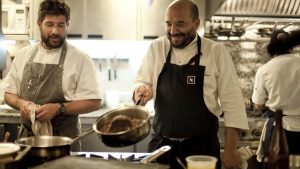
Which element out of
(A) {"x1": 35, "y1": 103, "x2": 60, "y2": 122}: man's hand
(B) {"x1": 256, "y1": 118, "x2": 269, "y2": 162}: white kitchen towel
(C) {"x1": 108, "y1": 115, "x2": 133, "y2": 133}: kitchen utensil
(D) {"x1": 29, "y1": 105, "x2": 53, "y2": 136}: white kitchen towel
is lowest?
(B) {"x1": 256, "y1": 118, "x2": 269, "y2": 162}: white kitchen towel

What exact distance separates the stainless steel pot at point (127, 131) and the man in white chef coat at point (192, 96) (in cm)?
36

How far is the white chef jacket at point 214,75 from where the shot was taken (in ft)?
7.27

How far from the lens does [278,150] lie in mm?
1352

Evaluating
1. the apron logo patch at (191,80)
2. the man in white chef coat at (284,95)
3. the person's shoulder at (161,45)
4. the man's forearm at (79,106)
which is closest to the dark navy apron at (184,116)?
the apron logo patch at (191,80)

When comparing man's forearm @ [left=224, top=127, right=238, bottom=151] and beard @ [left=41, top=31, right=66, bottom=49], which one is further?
beard @ [left=41, top=31, right=66, bottom=49]

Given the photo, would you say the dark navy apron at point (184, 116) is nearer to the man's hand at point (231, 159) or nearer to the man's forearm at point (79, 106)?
the man's hand at point (231, 159)

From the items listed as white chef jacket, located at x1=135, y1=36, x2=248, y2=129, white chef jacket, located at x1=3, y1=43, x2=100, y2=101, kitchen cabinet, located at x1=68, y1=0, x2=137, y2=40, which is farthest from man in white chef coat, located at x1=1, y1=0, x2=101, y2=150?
kitchen cabinet, located at x1=68, y1=0, x2=137, y2=40

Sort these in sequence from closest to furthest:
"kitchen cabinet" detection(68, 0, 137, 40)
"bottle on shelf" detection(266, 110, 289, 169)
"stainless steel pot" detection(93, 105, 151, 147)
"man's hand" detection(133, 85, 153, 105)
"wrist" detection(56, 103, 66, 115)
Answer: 1. "bottle on shelf" detection(266, 110, 289, 169)
2. "stainless steel pot" detection(93, 105, 151, 147)
3. "man's hand" detection(133, 85, 153, 105)
4. "wrist" detection(56, 103, 66, 115)
5. "kitchen cabinet" detection(68, 0, 137, 40)

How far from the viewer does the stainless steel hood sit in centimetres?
376

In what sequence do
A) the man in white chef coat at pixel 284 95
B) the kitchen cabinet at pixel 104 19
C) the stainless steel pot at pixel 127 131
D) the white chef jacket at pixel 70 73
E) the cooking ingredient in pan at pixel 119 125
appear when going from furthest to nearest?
the kitchen cabinet at pixel 104 19 < the man in white chef coat at pixel 284 95 < the white chef jacket at pixel 70 73 < the cooking ingredient in pan at pixel 119 125 < the stainless steel pot at pixel 127 131

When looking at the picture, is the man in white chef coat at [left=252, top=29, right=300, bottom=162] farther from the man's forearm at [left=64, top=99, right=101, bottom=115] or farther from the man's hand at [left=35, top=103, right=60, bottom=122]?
the man's hand at [left=35, top=103, right=60, bottom=122]

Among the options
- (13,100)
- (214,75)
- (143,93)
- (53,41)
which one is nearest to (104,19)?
(53,41)

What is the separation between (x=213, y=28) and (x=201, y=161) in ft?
9.39

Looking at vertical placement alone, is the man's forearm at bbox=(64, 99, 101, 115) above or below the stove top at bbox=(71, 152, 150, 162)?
above
